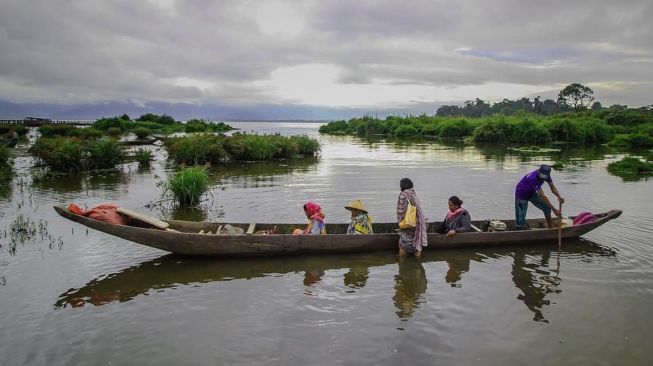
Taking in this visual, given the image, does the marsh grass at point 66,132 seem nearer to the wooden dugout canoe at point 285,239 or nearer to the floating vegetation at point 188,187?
the floating vegetation at point 188,187

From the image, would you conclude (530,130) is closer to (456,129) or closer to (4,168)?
(456,129)

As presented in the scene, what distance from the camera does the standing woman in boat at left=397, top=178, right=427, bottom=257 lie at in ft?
29.0

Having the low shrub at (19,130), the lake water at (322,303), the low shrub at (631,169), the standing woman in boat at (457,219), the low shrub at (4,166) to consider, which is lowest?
the lake water at (322,303)

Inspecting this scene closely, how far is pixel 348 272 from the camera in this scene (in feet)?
27.2

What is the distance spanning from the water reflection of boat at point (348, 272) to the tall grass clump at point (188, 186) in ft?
15.9

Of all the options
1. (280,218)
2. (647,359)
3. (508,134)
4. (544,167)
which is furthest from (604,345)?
(508,134)

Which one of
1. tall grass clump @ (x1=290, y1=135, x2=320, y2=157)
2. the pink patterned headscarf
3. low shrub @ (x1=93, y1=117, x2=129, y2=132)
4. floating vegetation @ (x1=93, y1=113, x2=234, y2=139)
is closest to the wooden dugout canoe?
the pink patterned headscarf

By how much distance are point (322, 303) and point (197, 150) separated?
17.8 meters

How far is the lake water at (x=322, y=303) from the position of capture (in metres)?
5.49

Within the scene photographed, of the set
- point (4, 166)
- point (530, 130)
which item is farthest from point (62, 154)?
point (530, 130)

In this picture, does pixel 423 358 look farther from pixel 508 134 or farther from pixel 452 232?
pixel 508 134

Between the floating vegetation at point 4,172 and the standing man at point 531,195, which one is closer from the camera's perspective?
the standing man at point 531,195

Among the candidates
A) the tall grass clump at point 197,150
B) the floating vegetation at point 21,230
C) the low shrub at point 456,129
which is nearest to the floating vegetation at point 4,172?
the floating vegetation at point 21,230

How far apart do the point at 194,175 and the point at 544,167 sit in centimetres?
922
